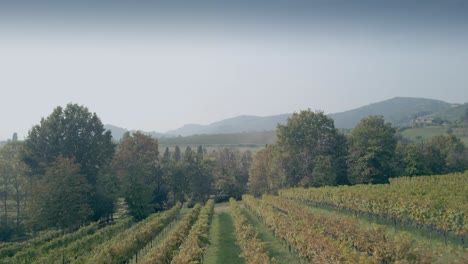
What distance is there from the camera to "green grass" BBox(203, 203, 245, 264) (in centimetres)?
2471

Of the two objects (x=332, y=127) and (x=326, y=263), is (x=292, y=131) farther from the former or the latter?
(x=326, y=263)

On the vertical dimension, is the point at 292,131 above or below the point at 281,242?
above

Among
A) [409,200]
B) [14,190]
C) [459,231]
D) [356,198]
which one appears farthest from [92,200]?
[459,231]

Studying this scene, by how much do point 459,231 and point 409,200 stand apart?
5495 mm

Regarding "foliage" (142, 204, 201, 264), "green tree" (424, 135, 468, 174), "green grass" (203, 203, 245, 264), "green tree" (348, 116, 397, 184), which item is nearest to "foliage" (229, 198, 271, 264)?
"green grass" (203, 203, 245, 264)

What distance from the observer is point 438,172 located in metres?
67.4

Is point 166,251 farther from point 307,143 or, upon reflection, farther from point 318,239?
point 307,143

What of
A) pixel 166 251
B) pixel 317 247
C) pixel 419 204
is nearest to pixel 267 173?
pixel 419 204

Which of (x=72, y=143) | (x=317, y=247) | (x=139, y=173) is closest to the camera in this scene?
(x=317, y=247)

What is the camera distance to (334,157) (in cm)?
6362

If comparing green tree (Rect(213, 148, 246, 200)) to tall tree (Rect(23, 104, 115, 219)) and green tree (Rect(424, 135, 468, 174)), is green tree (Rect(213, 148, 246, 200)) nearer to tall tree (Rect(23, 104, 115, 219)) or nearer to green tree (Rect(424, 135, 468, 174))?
tall tree (Rect(23, 104, 115, 219))

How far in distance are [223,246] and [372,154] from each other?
123ft

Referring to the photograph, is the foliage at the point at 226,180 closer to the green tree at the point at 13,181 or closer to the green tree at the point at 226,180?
the green tree at the point at 226,180

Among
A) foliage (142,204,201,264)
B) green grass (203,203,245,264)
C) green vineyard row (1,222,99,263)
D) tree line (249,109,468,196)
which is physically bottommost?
green grass (203,203,245,264)
